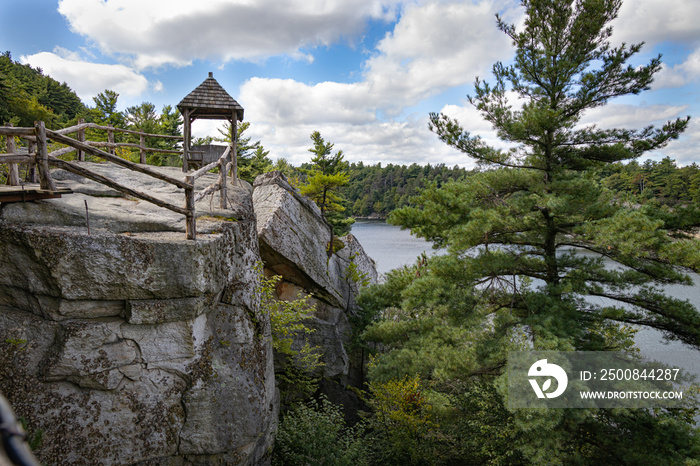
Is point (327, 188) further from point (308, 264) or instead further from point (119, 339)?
point (119, 339)

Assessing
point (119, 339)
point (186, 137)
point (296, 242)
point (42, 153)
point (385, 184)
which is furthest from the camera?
point (385, 184)

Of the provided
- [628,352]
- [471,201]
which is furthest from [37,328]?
[628,352]

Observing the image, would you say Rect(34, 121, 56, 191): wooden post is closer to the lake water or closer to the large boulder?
the large boulder

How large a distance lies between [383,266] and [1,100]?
30.7m

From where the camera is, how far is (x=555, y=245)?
995 centimetres

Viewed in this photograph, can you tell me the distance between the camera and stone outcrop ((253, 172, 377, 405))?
1271cm

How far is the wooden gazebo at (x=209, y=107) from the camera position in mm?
10500

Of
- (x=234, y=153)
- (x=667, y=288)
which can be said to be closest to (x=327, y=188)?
(x=234, y=153)

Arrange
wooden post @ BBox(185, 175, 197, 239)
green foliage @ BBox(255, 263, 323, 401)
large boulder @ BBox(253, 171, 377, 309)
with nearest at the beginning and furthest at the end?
wooden post @ BBox(185, 175, 197, 239) < green foliage @ BBox(255, 263, 323, 401) < large boulder @ BBox(253, 171, 377, 309)

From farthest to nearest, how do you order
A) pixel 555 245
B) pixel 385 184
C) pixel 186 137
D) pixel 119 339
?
pixel 385 184 → pixel 186 137 → pixel 555 245 → pixel 119 339

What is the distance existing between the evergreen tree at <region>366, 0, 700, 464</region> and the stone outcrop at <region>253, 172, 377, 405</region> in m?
3.15

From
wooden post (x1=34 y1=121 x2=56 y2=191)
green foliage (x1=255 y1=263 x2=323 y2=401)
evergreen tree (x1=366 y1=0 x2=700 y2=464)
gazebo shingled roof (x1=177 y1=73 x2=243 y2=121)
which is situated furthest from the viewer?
gazebo shingled roof (x1=177 y1=73 x2=243 y2=121)

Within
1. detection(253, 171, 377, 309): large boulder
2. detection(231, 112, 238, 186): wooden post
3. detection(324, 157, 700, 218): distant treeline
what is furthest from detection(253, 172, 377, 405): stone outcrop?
detection(324, 157, 700, 218): distant treeline

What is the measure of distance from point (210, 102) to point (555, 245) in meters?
9.65
